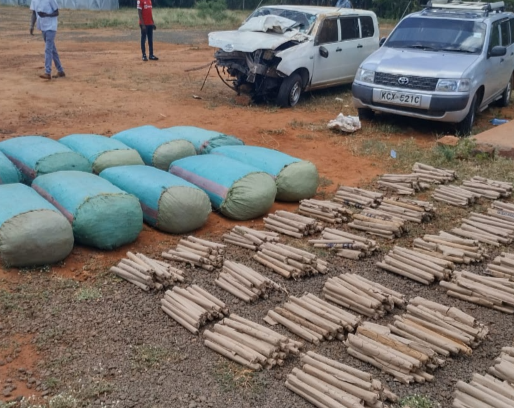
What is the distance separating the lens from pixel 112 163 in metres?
7.20

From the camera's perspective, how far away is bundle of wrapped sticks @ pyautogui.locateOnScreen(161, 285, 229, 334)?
4742mm

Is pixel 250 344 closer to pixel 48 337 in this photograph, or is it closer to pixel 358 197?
pixel 48 337

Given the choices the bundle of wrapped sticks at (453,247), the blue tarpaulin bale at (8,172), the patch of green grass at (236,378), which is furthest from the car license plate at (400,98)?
the patch of green grass at (236,378)

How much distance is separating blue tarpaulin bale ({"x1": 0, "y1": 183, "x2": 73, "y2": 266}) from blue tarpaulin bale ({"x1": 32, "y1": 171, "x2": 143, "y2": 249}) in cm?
25

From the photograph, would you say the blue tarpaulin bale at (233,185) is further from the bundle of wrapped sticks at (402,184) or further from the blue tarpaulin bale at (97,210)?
the bundle of wrapped sticks at (402,184)

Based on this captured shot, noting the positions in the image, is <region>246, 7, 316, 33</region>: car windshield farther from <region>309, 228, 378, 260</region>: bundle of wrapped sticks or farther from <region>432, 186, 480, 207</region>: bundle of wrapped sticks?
<region>309, 228, 378, 260</region>: bundle of wrapped sticks

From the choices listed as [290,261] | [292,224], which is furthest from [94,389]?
[292,224]

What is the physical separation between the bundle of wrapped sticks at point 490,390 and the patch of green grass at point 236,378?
4.35 feet

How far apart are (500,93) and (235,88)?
569 cm

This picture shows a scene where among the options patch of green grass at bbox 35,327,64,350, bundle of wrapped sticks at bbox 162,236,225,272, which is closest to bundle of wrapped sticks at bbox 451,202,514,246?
bundle of wrapped sticks at bbox 162,236,225,272

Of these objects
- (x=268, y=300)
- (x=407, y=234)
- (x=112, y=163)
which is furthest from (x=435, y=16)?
(x=268, y=300)

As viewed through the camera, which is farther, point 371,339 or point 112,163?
point 112,163

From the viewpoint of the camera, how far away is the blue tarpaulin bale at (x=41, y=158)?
269 inches

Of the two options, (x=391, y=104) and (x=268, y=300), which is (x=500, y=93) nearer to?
(x=391, y=104)
